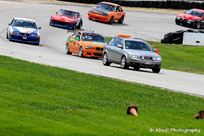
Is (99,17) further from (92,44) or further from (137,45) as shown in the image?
(137,45)

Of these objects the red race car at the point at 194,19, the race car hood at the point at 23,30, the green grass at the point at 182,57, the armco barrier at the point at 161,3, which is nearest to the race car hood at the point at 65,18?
the green grass at the point at 182,57

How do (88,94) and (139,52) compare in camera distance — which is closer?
(88,94)

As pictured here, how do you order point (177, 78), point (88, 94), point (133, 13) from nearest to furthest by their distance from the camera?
point (88, 94)
point (177, 78)
point (133, 13)


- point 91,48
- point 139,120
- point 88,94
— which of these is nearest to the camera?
point 139,120

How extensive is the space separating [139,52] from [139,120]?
56.7ft

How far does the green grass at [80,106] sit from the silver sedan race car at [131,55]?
30.3 feet

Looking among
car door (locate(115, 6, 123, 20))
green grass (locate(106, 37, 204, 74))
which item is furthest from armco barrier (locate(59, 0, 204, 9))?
green grass (locate(106, 37, 204, 74))

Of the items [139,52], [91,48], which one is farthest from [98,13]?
[139,52]

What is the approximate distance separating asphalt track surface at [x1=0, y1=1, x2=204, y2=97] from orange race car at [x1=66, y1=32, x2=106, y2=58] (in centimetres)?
82

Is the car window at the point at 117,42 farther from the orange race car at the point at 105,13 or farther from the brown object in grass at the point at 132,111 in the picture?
the orange race car at the point at 105,13

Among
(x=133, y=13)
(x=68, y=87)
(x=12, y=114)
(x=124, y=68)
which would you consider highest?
(x=12, y=114)

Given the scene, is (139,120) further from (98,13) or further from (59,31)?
(98,13)

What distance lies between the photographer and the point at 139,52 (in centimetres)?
3139

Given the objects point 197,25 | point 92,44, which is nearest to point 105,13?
point 197,25
